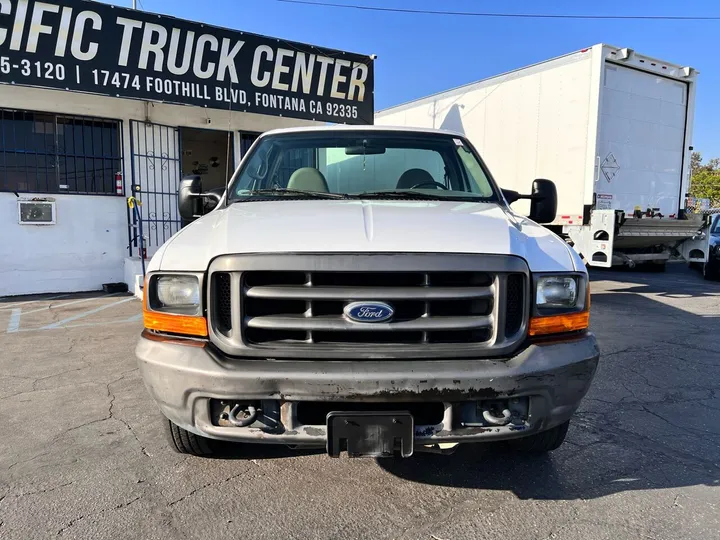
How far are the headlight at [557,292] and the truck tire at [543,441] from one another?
28.6 inches

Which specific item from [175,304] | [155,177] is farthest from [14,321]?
[175,304]

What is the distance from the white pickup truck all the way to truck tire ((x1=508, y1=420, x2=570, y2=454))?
0.47 m

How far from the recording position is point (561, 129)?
8.72m

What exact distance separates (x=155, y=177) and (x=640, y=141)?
9346mm

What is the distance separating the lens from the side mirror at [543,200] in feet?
12.2

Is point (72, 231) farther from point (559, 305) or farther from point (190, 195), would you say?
point (559, 305)

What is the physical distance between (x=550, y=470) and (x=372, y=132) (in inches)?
106

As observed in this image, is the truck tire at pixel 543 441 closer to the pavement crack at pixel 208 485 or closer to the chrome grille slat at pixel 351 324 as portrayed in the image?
the chrome grille slat at pixel 351 324

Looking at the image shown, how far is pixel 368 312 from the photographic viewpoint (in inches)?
86.1

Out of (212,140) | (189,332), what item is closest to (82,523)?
(189,332)

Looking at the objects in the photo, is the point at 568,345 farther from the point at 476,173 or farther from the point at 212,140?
the point at 212,140

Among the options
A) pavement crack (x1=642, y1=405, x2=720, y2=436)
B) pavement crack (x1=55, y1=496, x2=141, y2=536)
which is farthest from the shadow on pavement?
pavement crack (x1=55, y1=496, x2=141, y2=536)

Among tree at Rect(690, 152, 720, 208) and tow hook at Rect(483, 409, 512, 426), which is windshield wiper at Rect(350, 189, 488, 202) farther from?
tree at Rect(690, 152, 720, 208)

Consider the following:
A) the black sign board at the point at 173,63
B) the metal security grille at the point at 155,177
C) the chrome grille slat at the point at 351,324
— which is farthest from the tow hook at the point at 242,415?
the metal security grille at the point at 155,177
